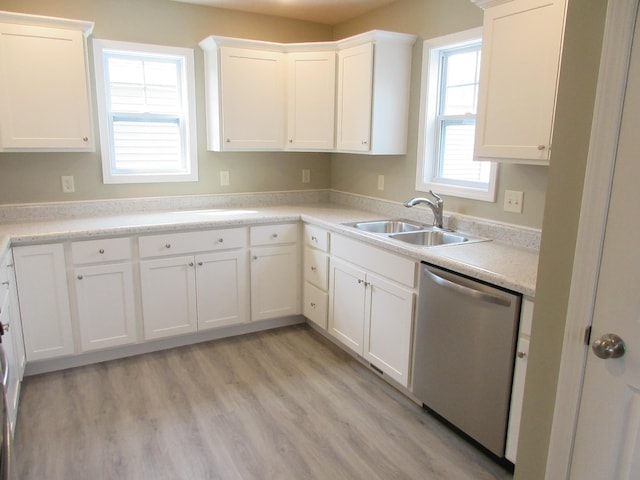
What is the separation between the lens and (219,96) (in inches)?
135

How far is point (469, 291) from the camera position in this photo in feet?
6.97

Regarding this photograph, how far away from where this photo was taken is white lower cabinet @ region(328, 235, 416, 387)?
8.43 ft

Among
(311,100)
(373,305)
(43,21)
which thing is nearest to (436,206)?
(373,305)

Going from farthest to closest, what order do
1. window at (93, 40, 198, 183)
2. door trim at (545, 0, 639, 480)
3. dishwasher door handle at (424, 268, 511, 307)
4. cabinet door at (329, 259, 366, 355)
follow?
1. window at (93, 40, 198, 183)
2. cabinet door at (329, 259, 366, 355)
3. dishwasher door handle at (424, 268, 511, 307)
4. door trim at (545, 0, 639, 480)

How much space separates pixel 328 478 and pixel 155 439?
89cm

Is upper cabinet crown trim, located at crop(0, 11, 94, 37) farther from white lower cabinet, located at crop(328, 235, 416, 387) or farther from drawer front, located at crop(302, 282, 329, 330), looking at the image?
drawer front, located at crop(302, 282, 329, 330)

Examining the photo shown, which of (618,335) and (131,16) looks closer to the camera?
(618,335)

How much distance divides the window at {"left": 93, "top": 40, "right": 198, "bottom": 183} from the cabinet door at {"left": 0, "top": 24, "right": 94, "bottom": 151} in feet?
1.16

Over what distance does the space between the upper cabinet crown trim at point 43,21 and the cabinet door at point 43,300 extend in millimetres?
1308

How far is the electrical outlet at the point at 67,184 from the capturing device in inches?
128

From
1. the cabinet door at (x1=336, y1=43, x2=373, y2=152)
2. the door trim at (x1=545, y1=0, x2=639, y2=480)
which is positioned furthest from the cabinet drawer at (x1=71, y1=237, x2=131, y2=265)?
the door trim at (x1=545, y1=0, x2=639, y2=480)

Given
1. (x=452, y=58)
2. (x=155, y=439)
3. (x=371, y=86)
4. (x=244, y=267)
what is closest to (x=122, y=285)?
(x=244, y=267)

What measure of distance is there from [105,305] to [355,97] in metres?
2.19

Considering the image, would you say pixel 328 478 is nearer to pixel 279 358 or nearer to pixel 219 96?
pixel 279 358
